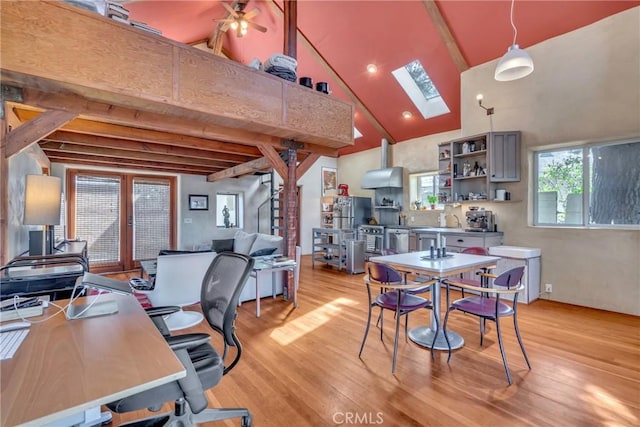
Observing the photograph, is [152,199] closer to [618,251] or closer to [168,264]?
[168,264]

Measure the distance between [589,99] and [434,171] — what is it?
3.14 metres

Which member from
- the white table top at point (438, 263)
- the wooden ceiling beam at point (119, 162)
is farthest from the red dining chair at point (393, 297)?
the wooden ceiling beam at point (119, 162)

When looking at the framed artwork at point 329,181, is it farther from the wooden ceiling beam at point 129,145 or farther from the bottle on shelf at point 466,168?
the bottle on shelf at point 466,168

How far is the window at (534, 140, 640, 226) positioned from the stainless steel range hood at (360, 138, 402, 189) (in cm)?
305

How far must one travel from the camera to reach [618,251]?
3.72 metres

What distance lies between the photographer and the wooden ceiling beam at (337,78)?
575 cm

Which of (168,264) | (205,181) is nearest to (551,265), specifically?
(168,264)

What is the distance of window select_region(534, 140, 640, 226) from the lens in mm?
3760

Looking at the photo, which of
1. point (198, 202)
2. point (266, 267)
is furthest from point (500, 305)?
point (198, 202)

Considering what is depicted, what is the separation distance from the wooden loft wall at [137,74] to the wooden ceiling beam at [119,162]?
11.9 feet

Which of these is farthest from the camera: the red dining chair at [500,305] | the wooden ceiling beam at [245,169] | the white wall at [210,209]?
the white wall at [210,209]

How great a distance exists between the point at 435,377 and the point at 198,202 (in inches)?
271

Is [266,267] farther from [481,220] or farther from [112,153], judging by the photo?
[481,220]

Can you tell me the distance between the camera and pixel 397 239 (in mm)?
6480
